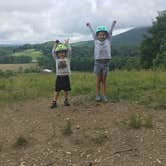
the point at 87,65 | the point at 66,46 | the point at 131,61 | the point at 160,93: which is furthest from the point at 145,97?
the point at 131,61

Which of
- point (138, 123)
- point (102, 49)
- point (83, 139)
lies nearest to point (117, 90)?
point (102, 49)

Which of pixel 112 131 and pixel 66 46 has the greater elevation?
pixel 66 46

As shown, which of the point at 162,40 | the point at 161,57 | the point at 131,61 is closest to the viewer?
the point at 161,57

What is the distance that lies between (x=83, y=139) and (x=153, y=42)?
134 feet

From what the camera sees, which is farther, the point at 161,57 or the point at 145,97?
the point at 161,57

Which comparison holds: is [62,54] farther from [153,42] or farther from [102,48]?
[153,42]

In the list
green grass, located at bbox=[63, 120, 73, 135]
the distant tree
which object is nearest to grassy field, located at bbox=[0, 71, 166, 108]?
green grass, located at bbox=[63, 120, 73, 135]

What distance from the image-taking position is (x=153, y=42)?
4497 cm

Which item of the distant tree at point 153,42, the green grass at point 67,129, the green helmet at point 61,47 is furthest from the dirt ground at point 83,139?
the distant tree at point 153,42

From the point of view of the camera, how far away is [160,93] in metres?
8.57

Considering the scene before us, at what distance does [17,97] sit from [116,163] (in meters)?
5.13

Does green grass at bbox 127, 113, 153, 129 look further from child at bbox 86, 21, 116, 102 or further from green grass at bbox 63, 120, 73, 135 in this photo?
child at bbox 86, 21, 116, 102

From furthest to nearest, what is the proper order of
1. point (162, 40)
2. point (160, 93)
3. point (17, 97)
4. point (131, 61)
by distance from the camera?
point (131, 61) < point (162, 40) < point (17, 97) < point (160, 93)

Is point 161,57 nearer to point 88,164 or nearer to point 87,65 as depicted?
point 87,65
